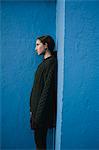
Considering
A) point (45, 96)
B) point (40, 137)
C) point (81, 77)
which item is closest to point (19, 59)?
point (45, 96)

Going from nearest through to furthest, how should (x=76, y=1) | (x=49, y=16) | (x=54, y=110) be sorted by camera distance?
(x=76, y=1), (x=54, y=110), (x=49, y=16)

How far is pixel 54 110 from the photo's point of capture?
2.61 meters

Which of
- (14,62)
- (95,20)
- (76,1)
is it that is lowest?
(14,62)

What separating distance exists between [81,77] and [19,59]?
54.5 inches

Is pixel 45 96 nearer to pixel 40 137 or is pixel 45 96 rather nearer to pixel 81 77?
pixel 40 137

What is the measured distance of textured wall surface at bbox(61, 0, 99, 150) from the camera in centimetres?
186

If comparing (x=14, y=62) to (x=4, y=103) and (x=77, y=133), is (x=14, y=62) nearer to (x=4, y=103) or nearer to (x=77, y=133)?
(x=4, y=103)

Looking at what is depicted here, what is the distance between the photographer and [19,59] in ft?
10.4

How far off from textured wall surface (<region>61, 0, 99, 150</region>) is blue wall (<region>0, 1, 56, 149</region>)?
4.16 feet

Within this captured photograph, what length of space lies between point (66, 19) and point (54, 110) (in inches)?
39.7

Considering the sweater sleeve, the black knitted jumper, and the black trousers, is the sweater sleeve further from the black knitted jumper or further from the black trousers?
the black trousers

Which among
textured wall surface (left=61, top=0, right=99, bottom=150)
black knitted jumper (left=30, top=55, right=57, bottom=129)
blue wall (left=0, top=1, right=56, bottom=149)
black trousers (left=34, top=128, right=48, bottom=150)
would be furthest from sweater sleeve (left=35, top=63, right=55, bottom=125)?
blue wall (left=0, top=1, right=56, bottom=149)

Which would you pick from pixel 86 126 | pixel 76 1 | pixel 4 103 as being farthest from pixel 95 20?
pixel 4 103

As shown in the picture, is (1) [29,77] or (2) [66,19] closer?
(2) [66,19]
